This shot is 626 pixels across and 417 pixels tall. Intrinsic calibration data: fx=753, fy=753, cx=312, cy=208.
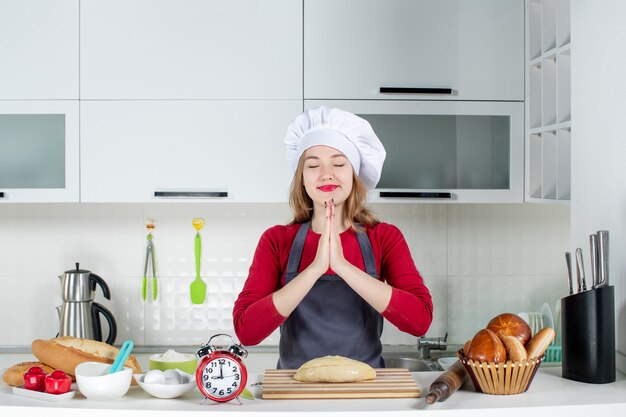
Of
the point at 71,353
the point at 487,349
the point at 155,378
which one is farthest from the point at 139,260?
the point at 487,349

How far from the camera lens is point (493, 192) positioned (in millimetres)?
2479

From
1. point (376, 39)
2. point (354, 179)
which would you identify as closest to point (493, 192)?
point (376, 39)

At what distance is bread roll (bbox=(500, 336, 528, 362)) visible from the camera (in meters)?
1.31

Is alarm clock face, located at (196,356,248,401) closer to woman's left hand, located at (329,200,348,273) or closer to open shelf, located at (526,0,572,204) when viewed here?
woman's left hand, located at (329,200,348,273)

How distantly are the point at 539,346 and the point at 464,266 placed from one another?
150 centimetres

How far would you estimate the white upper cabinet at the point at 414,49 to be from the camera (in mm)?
2424

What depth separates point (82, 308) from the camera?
2.61m

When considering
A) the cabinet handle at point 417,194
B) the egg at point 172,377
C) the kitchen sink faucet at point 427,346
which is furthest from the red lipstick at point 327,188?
the kitchen sink faucet at point 427,346

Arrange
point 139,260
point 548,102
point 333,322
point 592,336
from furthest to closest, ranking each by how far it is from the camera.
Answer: point 139,260 → point 548,102 → point 333,322 → point 592,336

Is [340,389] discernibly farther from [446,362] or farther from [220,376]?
[446,362]

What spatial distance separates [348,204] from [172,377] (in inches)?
25.9

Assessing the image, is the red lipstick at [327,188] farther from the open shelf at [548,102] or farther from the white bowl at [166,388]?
the open shelf at [548,102]

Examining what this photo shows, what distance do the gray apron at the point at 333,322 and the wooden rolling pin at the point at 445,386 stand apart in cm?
44

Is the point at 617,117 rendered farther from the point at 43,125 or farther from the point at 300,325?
the point at 43,125
